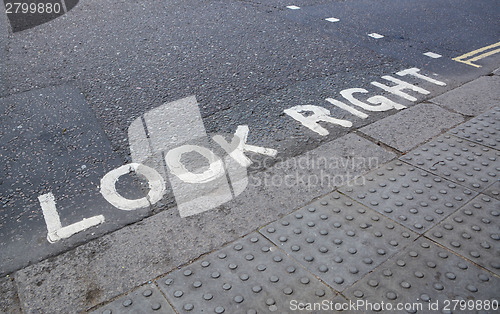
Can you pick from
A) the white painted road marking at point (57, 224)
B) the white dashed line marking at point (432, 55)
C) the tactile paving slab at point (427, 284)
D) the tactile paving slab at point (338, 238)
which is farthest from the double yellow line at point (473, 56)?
the white painted road marking at point (57, 224)

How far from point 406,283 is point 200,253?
3.83 ft

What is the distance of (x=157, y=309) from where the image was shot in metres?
2.24

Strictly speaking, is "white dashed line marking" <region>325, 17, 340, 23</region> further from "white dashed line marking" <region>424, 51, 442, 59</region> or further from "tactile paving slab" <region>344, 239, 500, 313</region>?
"tactile paving slab" <region>344, 239, 500, 313</region>

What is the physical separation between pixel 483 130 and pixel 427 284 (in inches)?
82.4

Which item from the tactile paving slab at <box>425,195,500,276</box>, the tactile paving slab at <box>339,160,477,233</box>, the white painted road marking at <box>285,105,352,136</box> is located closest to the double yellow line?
→ the white painted road marking at <box>285,105,352,136</box>

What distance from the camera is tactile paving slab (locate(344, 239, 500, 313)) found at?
7.33ft

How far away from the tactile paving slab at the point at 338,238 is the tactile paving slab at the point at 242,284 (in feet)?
0.29

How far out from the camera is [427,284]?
234cm

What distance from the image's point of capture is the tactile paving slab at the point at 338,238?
2.46 m

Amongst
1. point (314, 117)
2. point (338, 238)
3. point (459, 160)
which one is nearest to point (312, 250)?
point (338, 238)

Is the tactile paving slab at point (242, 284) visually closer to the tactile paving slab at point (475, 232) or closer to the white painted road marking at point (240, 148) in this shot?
the tactile paving slab at point (475, 232)

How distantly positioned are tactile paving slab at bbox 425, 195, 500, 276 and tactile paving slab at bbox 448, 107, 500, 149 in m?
0.90

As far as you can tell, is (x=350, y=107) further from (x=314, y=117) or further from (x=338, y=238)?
(x=338, y=238)

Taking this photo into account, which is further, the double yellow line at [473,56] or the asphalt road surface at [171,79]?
the double yellow line at [473,56]
